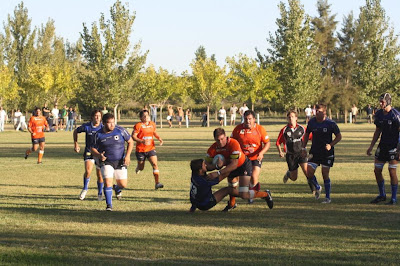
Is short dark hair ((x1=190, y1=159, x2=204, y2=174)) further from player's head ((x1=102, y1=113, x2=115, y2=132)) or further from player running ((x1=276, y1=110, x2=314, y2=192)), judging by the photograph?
player running ((x1=276, y1=110, x2=314, y2=192))

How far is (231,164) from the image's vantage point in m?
11.3

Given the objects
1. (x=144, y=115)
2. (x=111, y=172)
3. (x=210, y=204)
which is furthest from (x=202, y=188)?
(x=144, y=115)

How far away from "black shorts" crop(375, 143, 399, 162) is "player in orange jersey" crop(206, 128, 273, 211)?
2.61 m

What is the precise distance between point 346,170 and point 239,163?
356 inches

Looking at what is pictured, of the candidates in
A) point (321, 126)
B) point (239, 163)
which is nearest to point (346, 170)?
point (321, 126)

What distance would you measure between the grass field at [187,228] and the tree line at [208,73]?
1936 inches

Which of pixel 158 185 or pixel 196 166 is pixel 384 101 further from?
pixel 158 185

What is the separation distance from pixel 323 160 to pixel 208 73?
57.3 m

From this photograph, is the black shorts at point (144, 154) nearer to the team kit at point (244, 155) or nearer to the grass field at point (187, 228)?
the grass field at point (187, 228)

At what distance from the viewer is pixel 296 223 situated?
10.5m

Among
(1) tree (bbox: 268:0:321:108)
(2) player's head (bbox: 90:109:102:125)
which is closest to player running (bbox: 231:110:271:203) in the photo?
(2) player's head (bbox: 90:109:102:125)

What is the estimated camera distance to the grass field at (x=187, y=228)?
8.08m

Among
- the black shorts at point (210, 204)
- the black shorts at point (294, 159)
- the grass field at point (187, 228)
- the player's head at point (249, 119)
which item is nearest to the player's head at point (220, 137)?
the black shorts at point (210, 204)

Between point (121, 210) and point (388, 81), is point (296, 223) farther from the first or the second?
point (388, 81)
